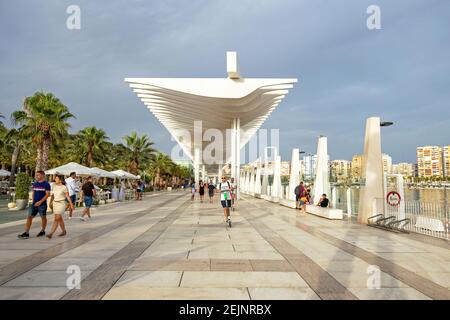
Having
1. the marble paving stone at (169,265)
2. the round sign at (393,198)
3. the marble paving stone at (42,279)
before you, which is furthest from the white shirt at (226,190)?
the marble paving stone at (42,279)

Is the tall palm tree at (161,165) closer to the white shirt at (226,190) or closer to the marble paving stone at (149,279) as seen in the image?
the white shirt at (226,190)

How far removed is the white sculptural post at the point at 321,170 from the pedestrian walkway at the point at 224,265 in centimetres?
608

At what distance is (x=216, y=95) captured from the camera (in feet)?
75.5

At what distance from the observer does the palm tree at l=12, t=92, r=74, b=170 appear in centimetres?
2361

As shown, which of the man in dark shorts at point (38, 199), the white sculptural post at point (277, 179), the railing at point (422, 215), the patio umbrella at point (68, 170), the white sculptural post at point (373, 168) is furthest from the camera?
the white sculptural post at point (277, 179)

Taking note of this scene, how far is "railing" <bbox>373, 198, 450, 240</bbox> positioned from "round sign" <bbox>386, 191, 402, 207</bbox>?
0.10 m

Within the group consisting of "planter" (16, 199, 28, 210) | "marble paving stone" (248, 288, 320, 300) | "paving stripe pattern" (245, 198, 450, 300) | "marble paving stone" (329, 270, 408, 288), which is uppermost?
"planter" (16, 199, 28, 210)

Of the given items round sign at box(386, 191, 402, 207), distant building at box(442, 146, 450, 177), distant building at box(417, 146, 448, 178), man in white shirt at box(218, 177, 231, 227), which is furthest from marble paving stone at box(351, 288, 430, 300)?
distant building at box(417, 146, 448, 178)

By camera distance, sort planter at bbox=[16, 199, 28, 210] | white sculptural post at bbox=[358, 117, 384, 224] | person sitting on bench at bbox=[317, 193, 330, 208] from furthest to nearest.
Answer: planter at bbox=[16, 199, 28, 210], person sitting on bench at bbox=[317, 193, 330, 208], white sculptural post at bbox=[358, 117, 384, 224]

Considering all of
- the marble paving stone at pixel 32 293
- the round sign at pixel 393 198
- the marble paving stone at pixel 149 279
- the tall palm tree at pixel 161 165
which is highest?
the tall palm tree at pixel 161 165

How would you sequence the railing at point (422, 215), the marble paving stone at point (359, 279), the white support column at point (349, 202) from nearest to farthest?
the marble paving stone at point (359, 279) < the railing at point (422, 215) < the white support column at point (349, 202)

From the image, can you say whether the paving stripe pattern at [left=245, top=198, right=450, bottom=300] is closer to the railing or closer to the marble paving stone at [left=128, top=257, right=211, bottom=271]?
the marble paving stone at [left=128, top=257, right=211, bottom=271]

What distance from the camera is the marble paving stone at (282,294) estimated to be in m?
3.78

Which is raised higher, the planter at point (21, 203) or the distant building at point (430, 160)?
the distant building at point (430, 160)
